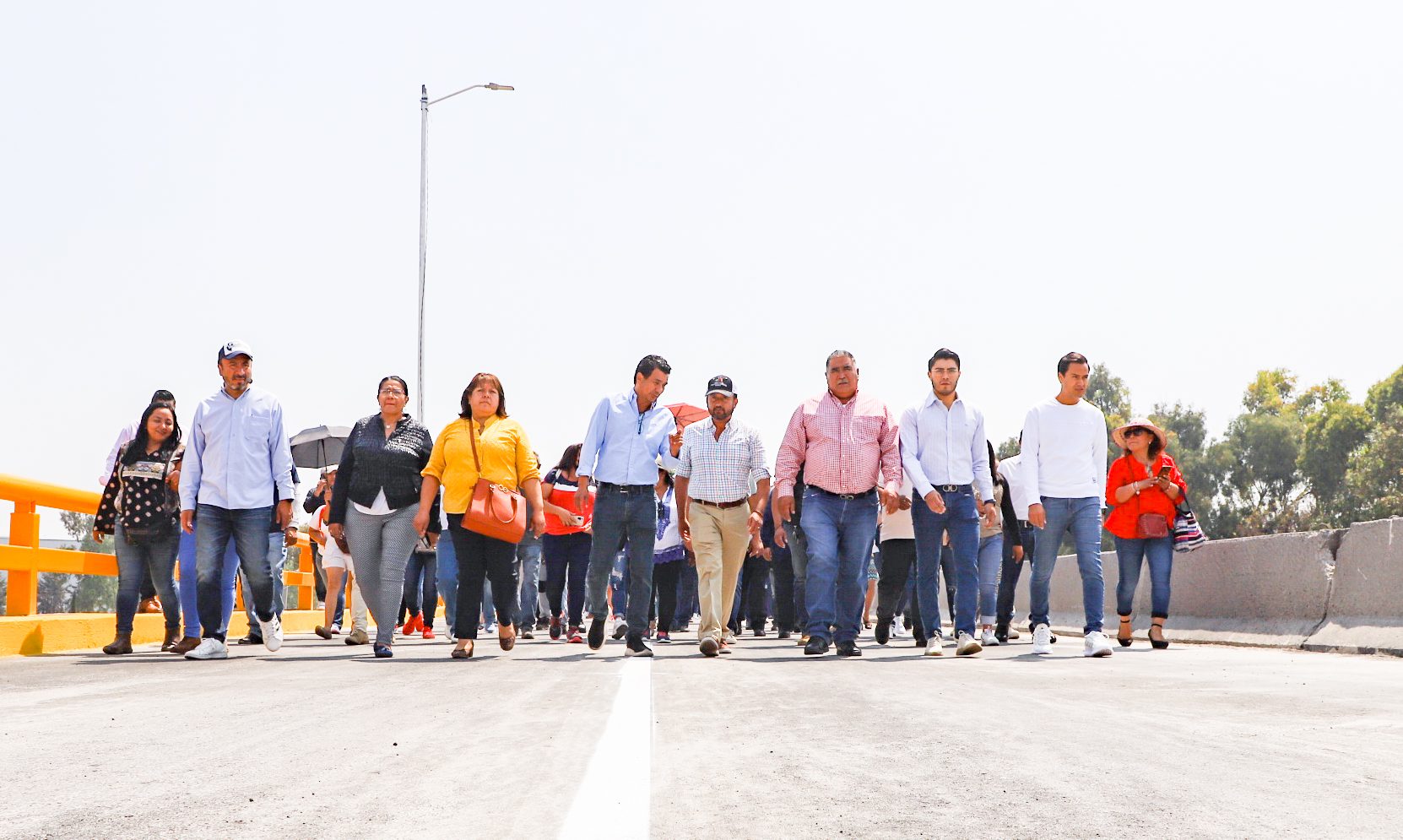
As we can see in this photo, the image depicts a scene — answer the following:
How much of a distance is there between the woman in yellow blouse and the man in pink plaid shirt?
1900 millimetres

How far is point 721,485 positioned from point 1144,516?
365 centimetres

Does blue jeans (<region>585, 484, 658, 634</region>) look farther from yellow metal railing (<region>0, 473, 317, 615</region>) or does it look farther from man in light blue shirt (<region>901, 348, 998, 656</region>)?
yellow metal railing (<region>0, 473, 317, 615</region>)

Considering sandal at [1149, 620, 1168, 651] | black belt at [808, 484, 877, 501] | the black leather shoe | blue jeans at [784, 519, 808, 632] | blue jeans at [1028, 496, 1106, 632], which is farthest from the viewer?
blue jeans at [784, 519, 808, 632]

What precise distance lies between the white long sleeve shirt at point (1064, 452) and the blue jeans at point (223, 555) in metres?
5.72

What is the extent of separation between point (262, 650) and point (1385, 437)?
2864 inches

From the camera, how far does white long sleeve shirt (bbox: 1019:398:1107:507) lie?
11.5 metres

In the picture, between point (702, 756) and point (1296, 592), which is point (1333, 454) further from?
point (702, 756)

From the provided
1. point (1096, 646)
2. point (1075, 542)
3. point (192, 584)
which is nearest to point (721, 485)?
point (1075, 542)

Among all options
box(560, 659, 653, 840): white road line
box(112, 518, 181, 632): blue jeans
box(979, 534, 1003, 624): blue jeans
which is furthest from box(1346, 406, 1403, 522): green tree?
box(560, 659, 653, 840): white road line

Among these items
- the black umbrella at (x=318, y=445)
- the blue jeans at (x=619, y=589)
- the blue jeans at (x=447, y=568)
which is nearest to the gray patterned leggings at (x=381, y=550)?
the blue jeans at (x=619, y=589)

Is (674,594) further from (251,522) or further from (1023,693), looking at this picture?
(1023,693)

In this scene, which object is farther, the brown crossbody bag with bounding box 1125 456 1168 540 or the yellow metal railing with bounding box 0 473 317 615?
the brown crossbody bag with bounding box 1125 456 1168 540

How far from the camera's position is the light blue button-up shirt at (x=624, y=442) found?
35.5 ft

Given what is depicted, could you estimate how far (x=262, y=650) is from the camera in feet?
40.2
